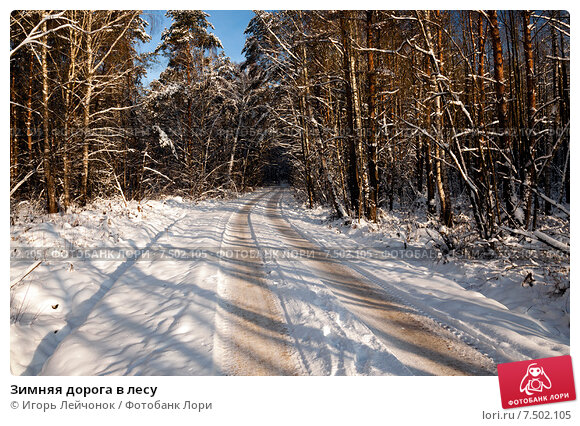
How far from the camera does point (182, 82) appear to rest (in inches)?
755

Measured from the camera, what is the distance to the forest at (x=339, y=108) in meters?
4.93

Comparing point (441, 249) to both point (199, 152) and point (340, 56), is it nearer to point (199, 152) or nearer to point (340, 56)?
point (340, 56)

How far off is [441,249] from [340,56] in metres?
9.20

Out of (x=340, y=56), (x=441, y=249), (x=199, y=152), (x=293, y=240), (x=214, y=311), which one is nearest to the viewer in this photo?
(x=214, y=311)

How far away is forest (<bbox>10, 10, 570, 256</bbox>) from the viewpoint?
4934 mm

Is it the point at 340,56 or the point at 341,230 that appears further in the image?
the point at 340,56
